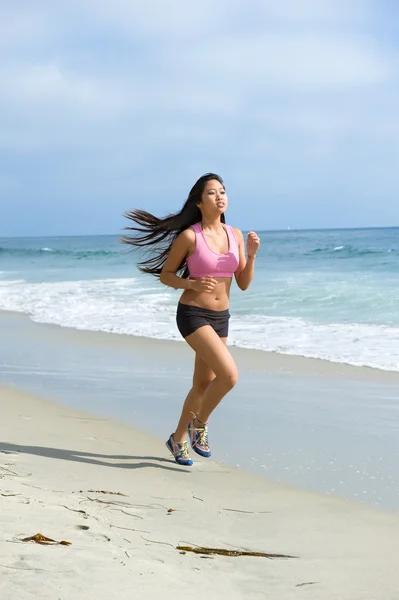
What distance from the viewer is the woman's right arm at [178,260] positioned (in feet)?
16.4

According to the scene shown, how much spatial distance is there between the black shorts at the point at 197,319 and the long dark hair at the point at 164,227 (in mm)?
287

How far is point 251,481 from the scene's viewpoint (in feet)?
15.9

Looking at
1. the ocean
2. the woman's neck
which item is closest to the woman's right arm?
the woman's neck

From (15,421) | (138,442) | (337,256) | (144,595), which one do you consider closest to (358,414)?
(138,442)

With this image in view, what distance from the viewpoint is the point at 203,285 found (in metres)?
4.94

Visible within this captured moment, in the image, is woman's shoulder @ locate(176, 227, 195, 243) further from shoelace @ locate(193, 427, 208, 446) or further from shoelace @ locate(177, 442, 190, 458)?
shoelace @ locate(177, 442, 190, 458)

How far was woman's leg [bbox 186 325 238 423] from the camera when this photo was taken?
4.93 metres

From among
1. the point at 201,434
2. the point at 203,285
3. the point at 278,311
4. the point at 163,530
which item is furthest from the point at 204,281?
the point at 278,311

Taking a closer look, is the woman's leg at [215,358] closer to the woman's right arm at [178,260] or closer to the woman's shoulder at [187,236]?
the woman's right arm at [178,260]

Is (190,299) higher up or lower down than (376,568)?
higher up

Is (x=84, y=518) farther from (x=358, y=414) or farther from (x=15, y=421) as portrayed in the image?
(x=358, y=414)

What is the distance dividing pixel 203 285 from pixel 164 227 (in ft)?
1.93

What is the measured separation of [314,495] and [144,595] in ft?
6.64

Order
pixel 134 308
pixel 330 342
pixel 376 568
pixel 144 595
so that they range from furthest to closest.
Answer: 1. pixel 134 308
2. pixel 330 342
3. pixel 376 568
4. pixel 144 595
